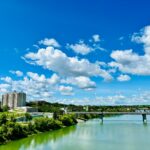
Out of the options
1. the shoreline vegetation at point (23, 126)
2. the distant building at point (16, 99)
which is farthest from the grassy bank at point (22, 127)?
the distant building at point (16, 99)

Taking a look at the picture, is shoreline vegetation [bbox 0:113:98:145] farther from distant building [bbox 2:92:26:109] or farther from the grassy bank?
distant building [bbox 2:92:26:109]

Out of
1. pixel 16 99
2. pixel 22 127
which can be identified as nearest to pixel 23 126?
pixel 22 127

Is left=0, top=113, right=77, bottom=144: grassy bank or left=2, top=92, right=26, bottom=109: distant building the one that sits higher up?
left=2, top=92, right=26, bottom=109: distant building

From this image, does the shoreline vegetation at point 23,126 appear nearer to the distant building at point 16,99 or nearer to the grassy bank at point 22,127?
the grassy bank at point 22,127

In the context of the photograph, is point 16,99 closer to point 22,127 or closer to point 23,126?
point 23,126

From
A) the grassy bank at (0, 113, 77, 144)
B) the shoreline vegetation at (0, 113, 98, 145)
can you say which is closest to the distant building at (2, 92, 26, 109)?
the shoreline vegetation at (0, 113, 98, 145)

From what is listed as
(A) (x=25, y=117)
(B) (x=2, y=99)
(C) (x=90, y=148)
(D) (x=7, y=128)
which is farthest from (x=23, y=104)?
(C) (x=90, y=148)

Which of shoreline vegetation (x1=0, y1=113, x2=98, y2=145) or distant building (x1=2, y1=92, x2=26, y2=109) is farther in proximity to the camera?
distant building (x1=2, y1=92, x2=26, y2=109)

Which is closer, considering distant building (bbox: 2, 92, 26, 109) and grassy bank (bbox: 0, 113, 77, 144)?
grassy bank (bbox: 0, 113, 77, 144)

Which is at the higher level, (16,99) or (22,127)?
(16,99)

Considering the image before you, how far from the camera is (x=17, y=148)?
32375 millimetres

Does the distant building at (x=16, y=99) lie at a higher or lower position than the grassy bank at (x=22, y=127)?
higher

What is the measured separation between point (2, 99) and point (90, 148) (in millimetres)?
112281

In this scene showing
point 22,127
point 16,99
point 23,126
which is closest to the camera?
point 22,127
